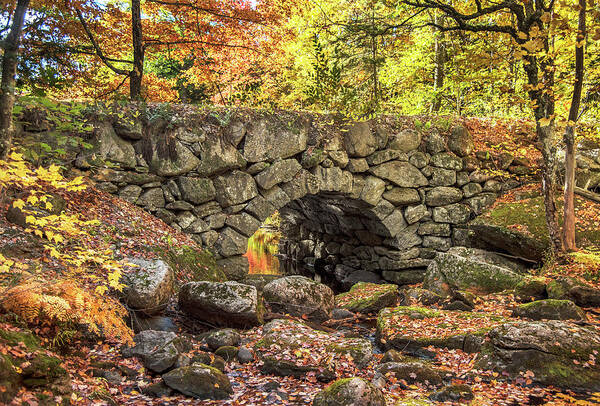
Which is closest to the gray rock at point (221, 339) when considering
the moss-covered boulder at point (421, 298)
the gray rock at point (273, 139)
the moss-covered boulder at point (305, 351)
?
the moss-covered boulder at point (305, 351)

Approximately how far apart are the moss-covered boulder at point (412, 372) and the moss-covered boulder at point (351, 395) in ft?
3.25

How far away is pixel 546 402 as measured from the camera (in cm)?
386

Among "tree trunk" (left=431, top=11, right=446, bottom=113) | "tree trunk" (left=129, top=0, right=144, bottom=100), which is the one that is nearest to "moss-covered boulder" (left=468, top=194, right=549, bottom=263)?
"tree trunk" (left=431, top=11, right=446, bottom=113)

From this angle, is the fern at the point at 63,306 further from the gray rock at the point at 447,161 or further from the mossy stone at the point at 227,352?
the gray rock at the point at 447,161

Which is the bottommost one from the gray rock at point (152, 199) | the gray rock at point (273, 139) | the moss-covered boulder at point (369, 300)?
the moss-covered boulder at point (369, 300)

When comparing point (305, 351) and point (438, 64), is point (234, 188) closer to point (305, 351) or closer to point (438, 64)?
point (305, 351)

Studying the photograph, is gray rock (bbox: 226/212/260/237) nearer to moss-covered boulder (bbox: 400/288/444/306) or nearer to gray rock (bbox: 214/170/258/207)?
gray rock (bbox: 214/170/258/207)

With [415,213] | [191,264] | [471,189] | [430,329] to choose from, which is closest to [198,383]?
[430,329]

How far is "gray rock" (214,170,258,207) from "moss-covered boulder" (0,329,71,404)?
5.65 m

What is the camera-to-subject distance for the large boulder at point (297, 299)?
6.73 meters

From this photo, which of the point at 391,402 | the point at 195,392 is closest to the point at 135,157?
the point at 195,392

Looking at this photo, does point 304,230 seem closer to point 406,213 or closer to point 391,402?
point 406,213

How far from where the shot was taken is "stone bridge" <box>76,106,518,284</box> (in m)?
7.89

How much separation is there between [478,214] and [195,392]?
9.21 metres
